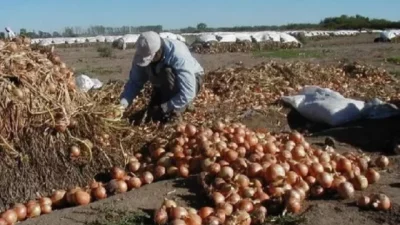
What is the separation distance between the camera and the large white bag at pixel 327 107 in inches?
291

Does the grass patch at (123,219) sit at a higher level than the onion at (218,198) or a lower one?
lower

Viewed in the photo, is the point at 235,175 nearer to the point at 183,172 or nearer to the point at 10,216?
the point at 183,172

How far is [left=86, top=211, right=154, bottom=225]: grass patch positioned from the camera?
13.4 feet

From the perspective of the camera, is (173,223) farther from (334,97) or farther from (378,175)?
(334,97)

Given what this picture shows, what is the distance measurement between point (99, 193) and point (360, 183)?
6.41ft

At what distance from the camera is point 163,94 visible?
7078 mm

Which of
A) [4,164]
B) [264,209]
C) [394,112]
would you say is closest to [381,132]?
[394,112]

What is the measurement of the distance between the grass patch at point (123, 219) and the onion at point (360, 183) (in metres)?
1.59

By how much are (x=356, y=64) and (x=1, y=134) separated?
9624 millimetres

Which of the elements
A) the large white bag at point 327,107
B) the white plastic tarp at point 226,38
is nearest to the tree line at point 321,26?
the white plastic tarp at point 226,38

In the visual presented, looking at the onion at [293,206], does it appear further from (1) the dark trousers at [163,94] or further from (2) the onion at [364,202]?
(1) the dark trousers at [163,94]

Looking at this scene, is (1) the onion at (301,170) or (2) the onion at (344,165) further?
(2) the onion at (344,165)

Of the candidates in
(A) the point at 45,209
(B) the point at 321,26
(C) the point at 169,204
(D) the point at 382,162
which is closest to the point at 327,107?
(D) the point at 382,162

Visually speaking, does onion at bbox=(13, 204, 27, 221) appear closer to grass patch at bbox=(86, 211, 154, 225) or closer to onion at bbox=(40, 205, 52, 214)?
onion at bbox=(40, 205, 52, 214)
